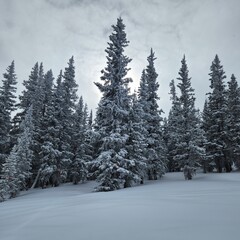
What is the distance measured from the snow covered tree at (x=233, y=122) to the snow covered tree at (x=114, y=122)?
16.8m

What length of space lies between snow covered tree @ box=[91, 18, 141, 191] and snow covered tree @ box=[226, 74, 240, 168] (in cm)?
1677

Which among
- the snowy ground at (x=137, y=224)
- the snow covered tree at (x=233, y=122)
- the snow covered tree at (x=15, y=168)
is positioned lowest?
the snowy ground at (x=137, y=224)

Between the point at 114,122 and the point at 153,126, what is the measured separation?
8.69 metres

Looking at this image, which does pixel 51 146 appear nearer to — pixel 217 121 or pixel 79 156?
pixel 79 156

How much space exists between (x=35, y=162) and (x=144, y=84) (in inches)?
700

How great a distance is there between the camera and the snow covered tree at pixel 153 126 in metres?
26.4

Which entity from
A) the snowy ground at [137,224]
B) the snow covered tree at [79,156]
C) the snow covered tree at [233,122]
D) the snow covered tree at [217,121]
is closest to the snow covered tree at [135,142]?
the snow covered tree at [79,156]

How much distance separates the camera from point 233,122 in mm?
32188

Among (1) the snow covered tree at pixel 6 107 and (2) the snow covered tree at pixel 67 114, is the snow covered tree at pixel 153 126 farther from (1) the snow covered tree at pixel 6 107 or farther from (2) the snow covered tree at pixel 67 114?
(1) the snow covered tree at pixel 6 107

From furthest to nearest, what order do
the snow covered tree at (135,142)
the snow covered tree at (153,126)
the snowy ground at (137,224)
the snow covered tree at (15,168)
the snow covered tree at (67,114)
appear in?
the snow covered tree at (67,114)
the snow covered tree at (153,126)
the snow covered tree at (135,142)
the snow covered tree at (15,168)
the snowy ground at (137,224)

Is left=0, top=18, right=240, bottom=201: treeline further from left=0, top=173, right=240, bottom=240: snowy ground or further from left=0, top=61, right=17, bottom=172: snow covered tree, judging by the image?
left=0, top=173, right=240, bottom=240: snowy ground

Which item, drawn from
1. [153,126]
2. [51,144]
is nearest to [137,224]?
[153,126]

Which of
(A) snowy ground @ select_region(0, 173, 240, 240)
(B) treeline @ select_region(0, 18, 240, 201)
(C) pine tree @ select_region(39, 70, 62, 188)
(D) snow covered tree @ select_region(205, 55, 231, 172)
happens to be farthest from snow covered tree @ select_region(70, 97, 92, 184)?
(A) snowy ground @ select_region(0, 173, 240, 240)

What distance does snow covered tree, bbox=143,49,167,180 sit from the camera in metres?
26.4
